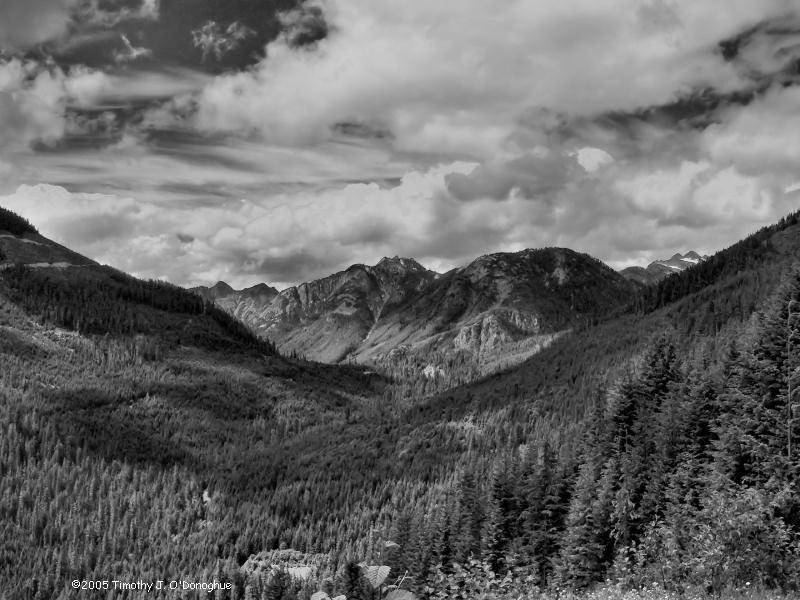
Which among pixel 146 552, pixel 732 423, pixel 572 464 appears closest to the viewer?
pixel 732 423

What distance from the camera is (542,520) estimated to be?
2879 inches

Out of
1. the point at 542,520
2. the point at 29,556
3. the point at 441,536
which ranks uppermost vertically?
the point at 542,520

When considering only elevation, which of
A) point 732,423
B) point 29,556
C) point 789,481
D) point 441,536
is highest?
point 732,423

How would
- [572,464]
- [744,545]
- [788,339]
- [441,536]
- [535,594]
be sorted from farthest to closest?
[441,536] → [572,464] → [788,339] → [744,545] → [535,594]

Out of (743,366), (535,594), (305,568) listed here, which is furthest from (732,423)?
(305,568)

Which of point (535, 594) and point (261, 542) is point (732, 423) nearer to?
point (535, 594)

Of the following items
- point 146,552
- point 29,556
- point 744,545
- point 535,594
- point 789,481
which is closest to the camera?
point 535,594

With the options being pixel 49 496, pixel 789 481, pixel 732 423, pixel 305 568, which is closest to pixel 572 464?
pixel 732 423

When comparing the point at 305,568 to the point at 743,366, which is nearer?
the point at 743,366

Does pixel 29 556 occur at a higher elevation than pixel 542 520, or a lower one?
lower

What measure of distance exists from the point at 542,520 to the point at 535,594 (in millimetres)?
47690

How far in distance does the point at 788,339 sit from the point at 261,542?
178 m

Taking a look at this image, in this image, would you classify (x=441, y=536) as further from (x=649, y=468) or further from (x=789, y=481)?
(x=789, y=481)

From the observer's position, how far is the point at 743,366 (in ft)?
180
